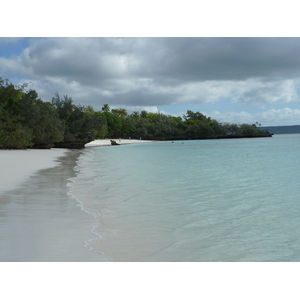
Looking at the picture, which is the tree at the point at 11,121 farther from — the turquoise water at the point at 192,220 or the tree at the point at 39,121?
the turquoise water at the point at 192,220

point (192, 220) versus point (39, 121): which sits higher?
point (39, 121)

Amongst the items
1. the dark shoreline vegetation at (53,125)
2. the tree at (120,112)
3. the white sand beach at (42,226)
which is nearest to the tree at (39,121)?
the dark shoreline vegetation at (53,125)

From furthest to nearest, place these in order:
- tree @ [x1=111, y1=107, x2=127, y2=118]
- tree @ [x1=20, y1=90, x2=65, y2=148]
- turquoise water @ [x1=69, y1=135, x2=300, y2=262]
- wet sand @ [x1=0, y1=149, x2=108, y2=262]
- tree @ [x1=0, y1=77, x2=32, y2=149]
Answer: tree @ [x1=111, y1=107, x2=127, y2=118] → tree @ [x1=20, y1=90, x2=65, y2=148] → tree @ [x1=0, y1=77, x2=32, y2=149] → turquoise water @ [x1=69, y1=135, x2=300, y2=262] → wet sand @ [x1=0, y1=149, x2=108, y2=262]

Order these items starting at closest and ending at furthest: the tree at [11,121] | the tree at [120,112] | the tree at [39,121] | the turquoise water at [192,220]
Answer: the turquoise water at [192,220]
the tree at [11,121]
the tree at [39,121]
the tree at [120,112]

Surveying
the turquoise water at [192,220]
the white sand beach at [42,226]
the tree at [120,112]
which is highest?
the tree at [120,112]

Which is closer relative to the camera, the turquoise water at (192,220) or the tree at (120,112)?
the turquoise water at (192,220)

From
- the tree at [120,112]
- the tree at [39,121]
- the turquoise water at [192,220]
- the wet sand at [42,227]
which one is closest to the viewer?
the wet sand at [42,227]

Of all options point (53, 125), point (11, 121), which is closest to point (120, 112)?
point (53, 125)

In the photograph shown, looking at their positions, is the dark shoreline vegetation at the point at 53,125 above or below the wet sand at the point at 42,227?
above

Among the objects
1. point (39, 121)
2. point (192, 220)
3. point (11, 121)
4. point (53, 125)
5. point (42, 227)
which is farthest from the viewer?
point (53, 125)

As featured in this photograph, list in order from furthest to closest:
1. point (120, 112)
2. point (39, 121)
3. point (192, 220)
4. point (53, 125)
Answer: point (120, 112) → point (53, 125) → point (39, 121) → point (192, 220)

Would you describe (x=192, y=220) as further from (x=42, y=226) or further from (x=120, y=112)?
Result: (x=120, y=112)

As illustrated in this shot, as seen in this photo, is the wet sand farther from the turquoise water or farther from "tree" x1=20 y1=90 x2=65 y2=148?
"tree" x1=20 y1=90 x2=65 y2=148

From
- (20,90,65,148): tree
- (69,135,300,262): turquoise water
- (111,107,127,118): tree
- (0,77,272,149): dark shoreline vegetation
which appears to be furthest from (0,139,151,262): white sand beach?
(111,107,127,118): tree
